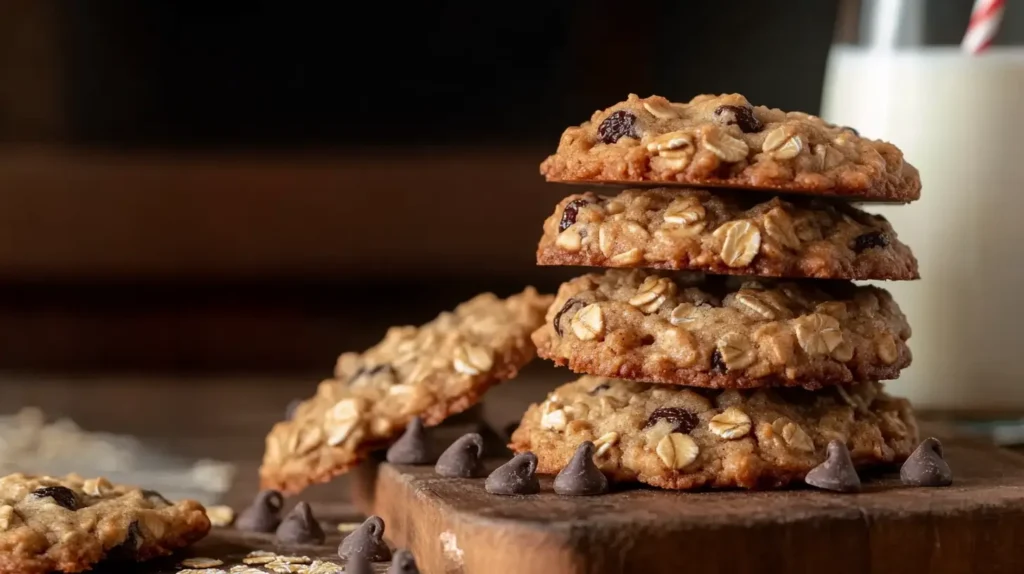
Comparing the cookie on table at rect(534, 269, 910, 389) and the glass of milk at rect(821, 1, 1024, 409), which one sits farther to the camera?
the glass of milk at rect(821, 1, 1024, 409)

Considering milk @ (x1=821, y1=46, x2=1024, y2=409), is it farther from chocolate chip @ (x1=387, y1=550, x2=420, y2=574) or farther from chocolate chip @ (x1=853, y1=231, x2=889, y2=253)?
chocolate chip @ (x1=387, y1=550, x2=420, y2=574)

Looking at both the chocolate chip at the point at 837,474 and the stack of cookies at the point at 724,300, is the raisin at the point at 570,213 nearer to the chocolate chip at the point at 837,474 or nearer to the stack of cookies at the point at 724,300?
the stack of cookies at the point at 724,300

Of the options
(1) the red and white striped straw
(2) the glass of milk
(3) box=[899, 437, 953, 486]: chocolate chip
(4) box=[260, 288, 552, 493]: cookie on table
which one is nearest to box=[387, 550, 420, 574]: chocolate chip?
(4) box=[260, 288, 552, 493]: cookie on table

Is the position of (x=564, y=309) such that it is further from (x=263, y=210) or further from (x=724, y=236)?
(x=263, y=210)

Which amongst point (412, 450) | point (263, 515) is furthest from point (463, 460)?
point (263, 515)

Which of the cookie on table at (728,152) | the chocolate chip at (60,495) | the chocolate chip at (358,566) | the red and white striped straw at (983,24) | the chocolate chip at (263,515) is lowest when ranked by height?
the chocolate chip at (263,515)

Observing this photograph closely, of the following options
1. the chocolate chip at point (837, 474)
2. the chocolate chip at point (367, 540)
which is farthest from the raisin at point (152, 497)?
the chocolate chip at point (837, 474)
